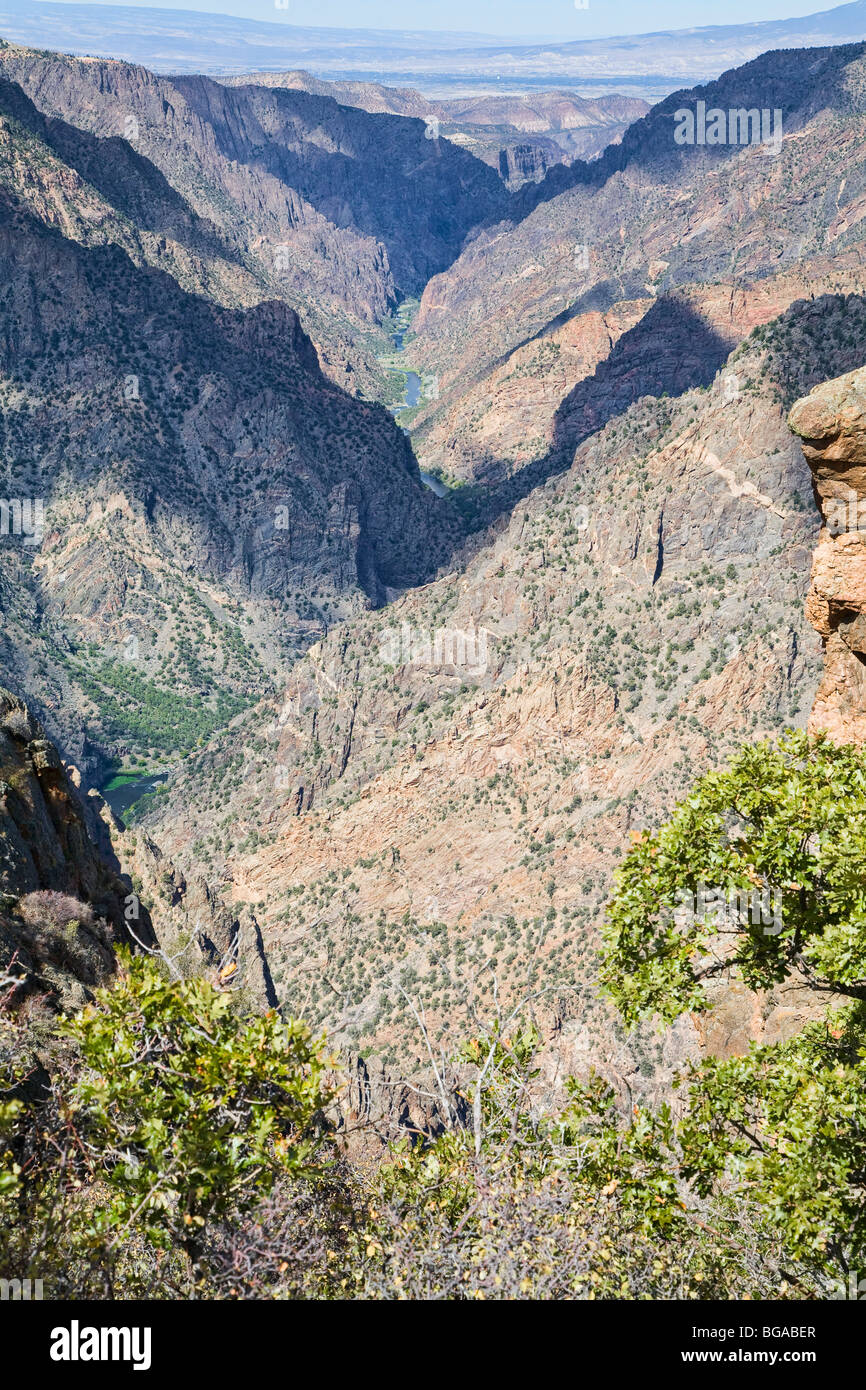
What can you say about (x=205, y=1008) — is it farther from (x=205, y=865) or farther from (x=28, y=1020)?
(x=205, y=865)

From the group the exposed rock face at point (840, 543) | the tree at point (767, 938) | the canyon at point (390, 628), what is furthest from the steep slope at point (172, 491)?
the tree at point (767, 938)

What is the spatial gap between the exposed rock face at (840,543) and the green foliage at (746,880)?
4.94 metres

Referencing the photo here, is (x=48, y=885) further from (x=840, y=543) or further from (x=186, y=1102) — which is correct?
(x=840, y=543)

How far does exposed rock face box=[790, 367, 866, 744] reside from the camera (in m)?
20.3

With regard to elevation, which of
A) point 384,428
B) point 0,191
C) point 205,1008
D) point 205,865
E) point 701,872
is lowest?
point 205,865

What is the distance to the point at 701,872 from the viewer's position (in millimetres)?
16375

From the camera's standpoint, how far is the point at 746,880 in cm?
1581

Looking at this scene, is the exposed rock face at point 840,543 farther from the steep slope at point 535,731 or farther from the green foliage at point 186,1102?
the steep slope at point 535,731

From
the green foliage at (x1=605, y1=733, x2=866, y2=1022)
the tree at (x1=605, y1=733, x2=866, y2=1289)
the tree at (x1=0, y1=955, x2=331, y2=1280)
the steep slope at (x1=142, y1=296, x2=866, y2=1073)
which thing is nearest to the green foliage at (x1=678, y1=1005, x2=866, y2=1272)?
the tree at (x1=605, y1=733, x2=866, y2=1289)

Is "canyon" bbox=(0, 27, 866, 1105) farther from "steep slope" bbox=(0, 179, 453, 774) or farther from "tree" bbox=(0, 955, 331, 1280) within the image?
"tree" bbox=(0, 955, 331, 1280)

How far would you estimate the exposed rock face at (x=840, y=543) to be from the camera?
66.5 feet

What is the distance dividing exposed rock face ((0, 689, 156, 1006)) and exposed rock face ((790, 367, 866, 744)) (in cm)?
1645
